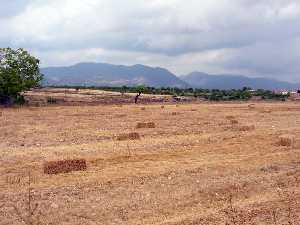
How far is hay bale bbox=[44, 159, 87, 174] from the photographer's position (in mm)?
17859

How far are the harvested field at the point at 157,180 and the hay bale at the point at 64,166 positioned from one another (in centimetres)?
25

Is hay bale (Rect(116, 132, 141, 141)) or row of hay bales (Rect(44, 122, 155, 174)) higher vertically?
hay bale (Rect(116, 132, 141, 141))

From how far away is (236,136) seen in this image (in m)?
27.7

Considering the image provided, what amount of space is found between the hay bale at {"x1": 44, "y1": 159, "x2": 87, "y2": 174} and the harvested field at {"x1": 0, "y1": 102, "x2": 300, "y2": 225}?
0.25m

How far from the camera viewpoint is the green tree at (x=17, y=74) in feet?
213

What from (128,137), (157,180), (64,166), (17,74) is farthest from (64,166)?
(17,74)

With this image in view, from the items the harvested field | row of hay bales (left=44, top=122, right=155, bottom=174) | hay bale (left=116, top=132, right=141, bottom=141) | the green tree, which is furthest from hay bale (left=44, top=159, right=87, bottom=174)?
the green tree

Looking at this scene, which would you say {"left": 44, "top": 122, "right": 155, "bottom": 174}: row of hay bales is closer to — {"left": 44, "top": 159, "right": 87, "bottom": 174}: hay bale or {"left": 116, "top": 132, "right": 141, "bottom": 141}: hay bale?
{"left": 44, "top": 159, "right": 87, "bottom": 174}: hay bale

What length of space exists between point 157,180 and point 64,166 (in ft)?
11.9

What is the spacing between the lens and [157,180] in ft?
54.3

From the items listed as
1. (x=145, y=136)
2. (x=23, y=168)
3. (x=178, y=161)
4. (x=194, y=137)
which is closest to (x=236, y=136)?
(x=194, y=137)

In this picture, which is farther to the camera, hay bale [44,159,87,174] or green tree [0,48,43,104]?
green tree [0,48,43,104]

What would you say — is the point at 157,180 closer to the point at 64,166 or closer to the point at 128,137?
the point at 64,166

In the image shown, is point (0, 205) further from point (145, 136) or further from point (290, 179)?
point (145, 136)
